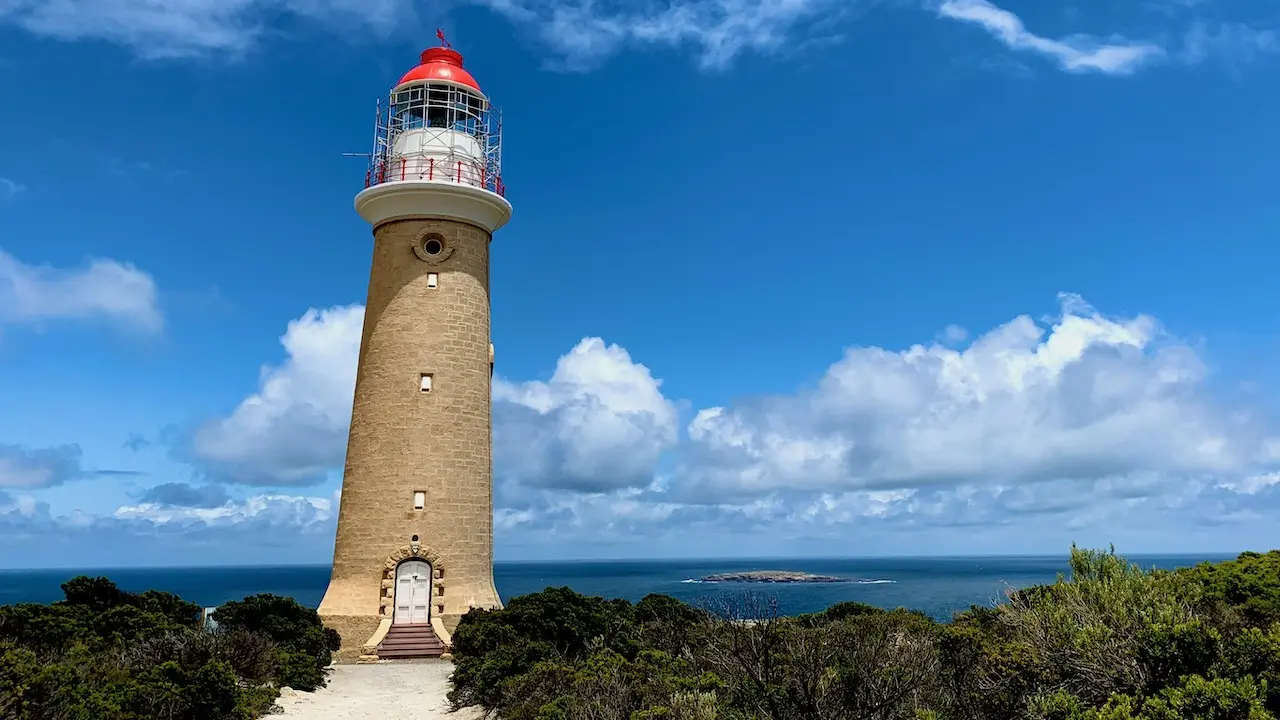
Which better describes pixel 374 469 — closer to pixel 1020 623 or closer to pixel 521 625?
pixel 521 625

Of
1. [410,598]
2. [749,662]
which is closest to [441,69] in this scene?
[410,598]

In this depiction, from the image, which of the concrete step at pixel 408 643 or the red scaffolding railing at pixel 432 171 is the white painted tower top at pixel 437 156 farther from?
the concrete step at pixel 408 643

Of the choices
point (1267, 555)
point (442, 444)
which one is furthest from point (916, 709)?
point (1267, 555)

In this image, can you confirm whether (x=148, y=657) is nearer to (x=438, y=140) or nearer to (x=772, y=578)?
(x=438, y=140)

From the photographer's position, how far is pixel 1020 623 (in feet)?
38.5

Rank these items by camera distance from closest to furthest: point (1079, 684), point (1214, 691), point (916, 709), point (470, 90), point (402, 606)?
1. point (1214, 691)
2. point (916, 709)
3. point (1079, 684)
4. point (402, 606)
5. point (470, 90)

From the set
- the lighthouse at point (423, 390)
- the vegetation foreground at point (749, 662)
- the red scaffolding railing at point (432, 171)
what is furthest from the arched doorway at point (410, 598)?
the red scaffolding railing at point (432, 171)

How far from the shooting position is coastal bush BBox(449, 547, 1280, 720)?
875 cm

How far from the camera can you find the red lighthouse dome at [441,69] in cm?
2297

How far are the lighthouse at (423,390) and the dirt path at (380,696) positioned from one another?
4.95 ft

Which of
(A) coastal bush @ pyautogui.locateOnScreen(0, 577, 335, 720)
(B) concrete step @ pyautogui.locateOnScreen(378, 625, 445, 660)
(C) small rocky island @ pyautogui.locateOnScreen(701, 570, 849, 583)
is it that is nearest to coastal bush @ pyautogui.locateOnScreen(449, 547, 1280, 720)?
(A) coastal bush @ pyautogui.locateOnScreen(0, 577, 335, 720)

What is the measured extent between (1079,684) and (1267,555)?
53.0 ft

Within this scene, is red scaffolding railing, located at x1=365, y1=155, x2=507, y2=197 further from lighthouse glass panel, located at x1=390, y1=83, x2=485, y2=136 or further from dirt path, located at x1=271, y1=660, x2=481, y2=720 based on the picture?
dirt path, located at x1=271, y1=660, x2=481, y2=720

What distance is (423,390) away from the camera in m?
21.4
